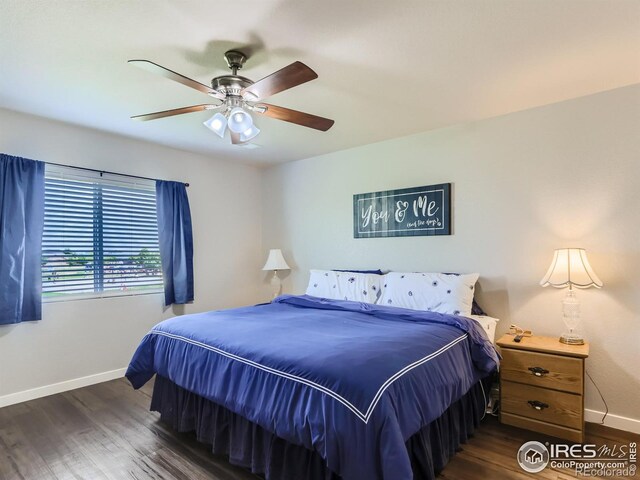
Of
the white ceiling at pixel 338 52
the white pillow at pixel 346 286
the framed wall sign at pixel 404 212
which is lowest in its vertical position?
the white pillow at pixel 346 286

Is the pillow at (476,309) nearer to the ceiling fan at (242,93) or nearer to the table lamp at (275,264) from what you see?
the ceiling fan at (242,93)

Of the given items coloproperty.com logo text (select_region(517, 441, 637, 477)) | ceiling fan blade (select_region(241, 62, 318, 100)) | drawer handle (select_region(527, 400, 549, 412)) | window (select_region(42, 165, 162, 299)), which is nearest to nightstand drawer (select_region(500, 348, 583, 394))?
→ drawer handle (select_region(527, 400, 549, 412))

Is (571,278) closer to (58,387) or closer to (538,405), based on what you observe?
(538,405)

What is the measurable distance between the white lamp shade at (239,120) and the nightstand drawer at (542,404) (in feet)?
8.27

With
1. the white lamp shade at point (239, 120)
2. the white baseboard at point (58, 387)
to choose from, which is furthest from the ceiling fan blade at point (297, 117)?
the white baseboard at point (58, 387)

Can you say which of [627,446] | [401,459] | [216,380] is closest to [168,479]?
[216,380]

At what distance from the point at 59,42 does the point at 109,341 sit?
106 inches

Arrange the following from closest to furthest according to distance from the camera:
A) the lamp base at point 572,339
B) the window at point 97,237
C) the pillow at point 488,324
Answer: the lamp base at point 572,339, the pillow at point 488,324, the window at point 97,237

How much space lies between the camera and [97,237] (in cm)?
347

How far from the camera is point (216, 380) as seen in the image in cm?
209

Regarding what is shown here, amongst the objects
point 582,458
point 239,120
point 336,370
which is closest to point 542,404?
point 582,458

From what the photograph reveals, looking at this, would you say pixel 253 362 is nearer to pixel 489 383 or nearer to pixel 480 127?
pixel 489 383

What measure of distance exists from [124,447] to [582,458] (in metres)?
2.85

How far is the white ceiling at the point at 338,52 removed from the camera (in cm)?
172
